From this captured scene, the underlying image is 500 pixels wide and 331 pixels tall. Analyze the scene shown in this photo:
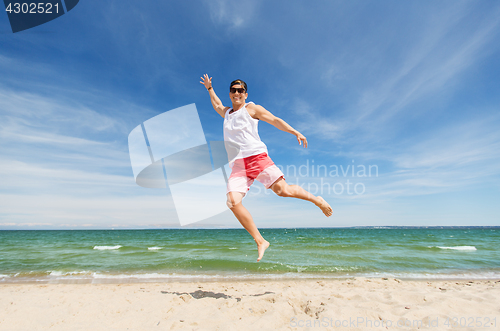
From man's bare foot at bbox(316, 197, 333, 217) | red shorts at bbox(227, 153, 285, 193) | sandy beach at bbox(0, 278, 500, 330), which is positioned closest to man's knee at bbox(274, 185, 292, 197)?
red shorts at bbox(227, 153, 285, 193)

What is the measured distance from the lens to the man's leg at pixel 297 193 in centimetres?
287

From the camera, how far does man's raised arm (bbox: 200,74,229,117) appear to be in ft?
10.4

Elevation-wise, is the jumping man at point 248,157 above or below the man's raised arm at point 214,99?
below

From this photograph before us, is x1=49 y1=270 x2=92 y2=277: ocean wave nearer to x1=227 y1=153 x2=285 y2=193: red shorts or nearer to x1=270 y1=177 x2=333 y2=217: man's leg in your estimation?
x1=227 y1=153 x2=285 y2=193: red shorts

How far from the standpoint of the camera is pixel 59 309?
4.72 meters

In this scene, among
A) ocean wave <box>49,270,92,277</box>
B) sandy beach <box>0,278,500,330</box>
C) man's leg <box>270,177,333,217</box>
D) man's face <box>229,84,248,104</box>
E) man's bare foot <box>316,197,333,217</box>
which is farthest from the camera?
Result: ocean wave <box>49,270,92,277</box>

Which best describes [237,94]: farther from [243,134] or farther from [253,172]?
[253,172]

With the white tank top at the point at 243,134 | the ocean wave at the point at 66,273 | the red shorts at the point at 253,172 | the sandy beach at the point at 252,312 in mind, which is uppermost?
the white tank top at the point at 243,134

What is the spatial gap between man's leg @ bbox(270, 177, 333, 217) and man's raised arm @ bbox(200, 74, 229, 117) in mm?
1132

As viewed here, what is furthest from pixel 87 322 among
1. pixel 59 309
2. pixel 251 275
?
pixel 251 275

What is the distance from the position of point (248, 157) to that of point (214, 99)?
3.25 feet

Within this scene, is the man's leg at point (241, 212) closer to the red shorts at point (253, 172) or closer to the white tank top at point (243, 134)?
the red shorts at point (253, 172)

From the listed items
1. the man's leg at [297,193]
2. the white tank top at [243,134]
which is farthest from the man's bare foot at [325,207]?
the white tank top at [243,134]

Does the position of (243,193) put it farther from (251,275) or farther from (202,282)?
(251,275)
